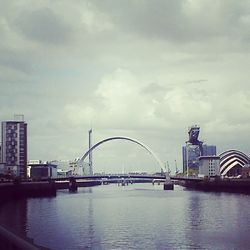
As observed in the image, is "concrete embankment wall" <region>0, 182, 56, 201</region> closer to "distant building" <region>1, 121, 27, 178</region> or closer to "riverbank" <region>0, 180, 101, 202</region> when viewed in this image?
"riverbank" <region>0, 180, 101, 202</region>

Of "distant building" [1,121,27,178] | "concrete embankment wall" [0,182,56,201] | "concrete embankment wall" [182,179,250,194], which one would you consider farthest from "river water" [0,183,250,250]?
"distant building" [1,121,27,178]

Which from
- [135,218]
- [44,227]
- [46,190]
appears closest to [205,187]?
[46,190]

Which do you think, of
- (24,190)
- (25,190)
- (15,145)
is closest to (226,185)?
(25,190)

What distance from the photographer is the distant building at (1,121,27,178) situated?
191250mm

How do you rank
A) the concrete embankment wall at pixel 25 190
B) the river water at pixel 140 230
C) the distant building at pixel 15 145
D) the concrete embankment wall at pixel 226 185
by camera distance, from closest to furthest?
the river water at pixel 140 230 < the concrete embankment wall at pixel 25 190 < the concrete embankment wall at pixel 226 185 < the distant building at pixel 15 145

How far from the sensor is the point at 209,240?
1449 inches

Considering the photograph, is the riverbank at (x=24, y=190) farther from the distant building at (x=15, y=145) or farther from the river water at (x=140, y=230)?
the distant building at (x=15, y=145)

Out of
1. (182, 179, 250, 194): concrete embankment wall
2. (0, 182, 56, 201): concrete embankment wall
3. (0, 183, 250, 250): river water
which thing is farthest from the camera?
(182, 179, 250, 194): concrete embankment wall

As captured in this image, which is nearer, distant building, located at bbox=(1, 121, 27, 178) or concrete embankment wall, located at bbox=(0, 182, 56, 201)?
concrete embankment wall, located at bbox=(0, 182, 56, 201)

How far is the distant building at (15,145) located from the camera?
191m

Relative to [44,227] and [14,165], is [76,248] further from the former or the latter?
[14,165]

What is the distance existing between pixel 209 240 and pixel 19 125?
168493 mm

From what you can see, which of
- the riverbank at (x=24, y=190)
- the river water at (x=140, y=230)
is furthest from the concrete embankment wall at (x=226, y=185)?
the river water at (x=140, y=230)

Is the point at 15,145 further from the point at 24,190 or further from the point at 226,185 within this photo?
the point at 226,185
